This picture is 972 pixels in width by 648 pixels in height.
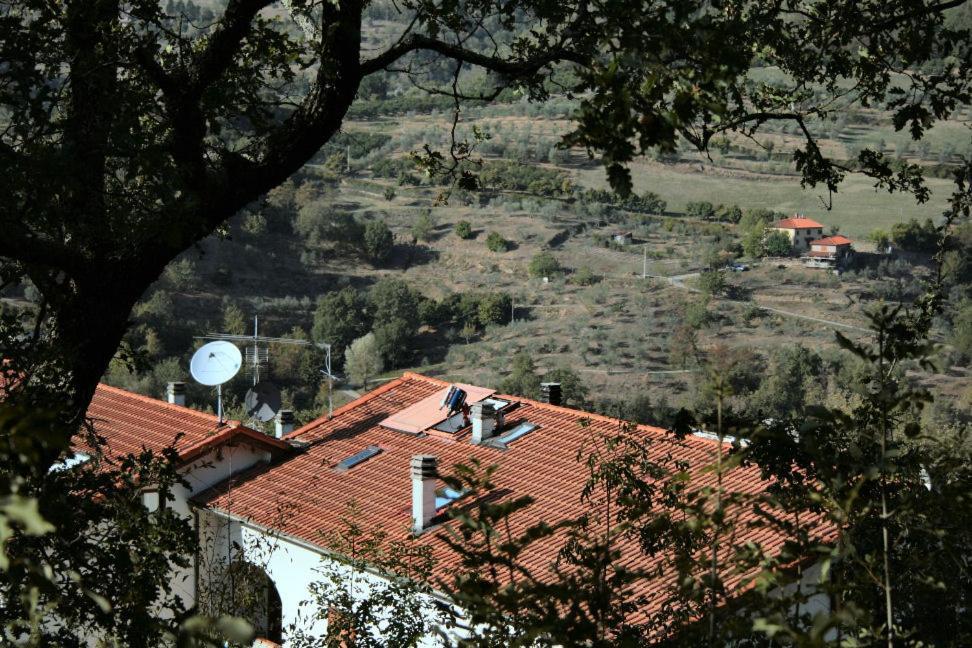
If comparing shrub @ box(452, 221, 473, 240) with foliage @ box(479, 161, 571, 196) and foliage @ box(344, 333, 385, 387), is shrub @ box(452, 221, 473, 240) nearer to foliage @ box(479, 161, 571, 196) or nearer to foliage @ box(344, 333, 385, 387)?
foliage @ box(479, 161, 571, 196)

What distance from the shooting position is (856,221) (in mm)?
54781

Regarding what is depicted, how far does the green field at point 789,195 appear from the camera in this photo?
53.8 m

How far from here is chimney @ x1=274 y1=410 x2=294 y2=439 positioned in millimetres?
14672

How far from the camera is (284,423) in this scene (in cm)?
1488

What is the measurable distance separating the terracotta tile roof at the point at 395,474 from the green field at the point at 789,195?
38870mm

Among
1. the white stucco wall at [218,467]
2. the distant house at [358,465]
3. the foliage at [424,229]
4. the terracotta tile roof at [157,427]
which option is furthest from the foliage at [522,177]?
the white stucco wall at [218,467]

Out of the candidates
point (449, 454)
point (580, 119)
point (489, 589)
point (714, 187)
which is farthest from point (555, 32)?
point (714, 187)

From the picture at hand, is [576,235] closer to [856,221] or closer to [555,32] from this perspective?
[856,221]

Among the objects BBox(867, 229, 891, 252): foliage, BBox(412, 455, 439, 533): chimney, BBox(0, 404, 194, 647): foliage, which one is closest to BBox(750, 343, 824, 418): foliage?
BBox(867, 229, 891, 252): foliage

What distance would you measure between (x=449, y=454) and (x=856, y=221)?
148 feet

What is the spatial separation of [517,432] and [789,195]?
4902cm

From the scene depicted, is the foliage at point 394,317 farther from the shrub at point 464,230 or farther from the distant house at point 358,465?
the distant house at point 358,465

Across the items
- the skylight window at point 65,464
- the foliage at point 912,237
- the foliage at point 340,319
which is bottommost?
the foliage at point 340,319

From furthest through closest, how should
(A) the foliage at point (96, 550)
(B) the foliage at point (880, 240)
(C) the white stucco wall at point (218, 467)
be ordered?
1. (B) the foliage at point (880, 240)
2. (C) the white stucco wall at point (218, 467)
3. (A) the foliage at point (96, 550)
